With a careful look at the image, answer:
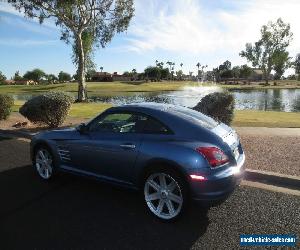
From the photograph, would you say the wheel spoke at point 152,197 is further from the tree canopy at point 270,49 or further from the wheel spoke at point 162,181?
the tree canopy at point 270,49

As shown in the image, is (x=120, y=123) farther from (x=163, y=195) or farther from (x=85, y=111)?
(x=85, y=111)

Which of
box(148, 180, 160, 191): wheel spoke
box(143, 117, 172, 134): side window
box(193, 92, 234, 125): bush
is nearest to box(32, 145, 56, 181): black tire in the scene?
box(143, 117, 172, 134): side window

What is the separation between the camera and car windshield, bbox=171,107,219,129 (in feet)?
18.6

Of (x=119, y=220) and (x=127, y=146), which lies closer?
(x=119, y=220)

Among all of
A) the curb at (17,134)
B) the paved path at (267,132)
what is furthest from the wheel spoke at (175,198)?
the curb at (17,134)

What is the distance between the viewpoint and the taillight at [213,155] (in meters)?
4.98

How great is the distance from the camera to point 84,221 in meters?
5.33

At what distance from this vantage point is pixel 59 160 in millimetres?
6793

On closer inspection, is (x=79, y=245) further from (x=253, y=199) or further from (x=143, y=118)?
(x=253, y=199)

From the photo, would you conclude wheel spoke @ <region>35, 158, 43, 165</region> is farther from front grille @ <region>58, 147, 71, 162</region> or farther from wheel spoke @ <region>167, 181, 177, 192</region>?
wheel spoke @ <region>167, 181, 177, 192</region>

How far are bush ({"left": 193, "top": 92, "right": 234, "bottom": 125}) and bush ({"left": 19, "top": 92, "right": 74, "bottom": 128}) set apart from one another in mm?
4926

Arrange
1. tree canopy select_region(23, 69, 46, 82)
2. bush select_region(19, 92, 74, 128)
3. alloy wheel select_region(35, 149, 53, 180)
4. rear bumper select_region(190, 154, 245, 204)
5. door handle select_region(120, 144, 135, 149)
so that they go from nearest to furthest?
rear bumper select_region(190, 154, 245, 204), door handle select_region(120, 144, 135, 149), alloy wheel select_region(35, 149, 53, 180), bush select_region(19, 92, 74, 128), tree canopy select_region(23, 69, 46, 82)

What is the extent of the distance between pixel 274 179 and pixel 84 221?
153 inches

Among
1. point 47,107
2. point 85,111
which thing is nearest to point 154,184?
point 47,107
